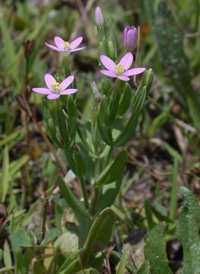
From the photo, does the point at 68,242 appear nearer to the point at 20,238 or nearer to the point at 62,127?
the point at 20,238

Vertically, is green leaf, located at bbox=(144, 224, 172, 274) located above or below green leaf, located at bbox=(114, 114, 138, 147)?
A: below

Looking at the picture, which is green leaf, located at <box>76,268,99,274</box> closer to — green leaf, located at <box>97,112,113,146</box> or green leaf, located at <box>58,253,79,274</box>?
green leaf, located at <box>58,253,79,274</box>


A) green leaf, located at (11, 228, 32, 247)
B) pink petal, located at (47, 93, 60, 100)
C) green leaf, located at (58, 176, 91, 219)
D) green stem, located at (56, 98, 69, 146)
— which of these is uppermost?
pink petal, located at (47, 93, 60, 100)

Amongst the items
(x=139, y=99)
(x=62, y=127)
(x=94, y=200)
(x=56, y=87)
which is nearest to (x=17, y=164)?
(x=94, y=200)

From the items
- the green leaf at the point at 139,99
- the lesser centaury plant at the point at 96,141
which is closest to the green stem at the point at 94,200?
the lesser centaury plant at the point at 96,141

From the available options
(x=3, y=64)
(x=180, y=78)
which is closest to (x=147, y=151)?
(x=180, y=78)

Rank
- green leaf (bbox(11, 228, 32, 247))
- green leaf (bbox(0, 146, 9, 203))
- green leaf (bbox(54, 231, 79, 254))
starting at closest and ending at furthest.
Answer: green leaf (bbox(11, 228, 32, 247))
green leaf (bbox(54, 231, 79, 254))
green leaf (bbox(0, 146, 9, 203))

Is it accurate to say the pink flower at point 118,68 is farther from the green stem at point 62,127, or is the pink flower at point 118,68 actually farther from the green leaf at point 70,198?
the green leaf at point 70,198

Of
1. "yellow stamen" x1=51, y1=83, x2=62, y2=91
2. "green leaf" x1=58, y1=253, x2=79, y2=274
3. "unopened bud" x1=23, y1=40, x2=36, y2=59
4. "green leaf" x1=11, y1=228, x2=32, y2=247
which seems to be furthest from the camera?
"unopened bud" x1=23, y1=40, x2=36, y2=59

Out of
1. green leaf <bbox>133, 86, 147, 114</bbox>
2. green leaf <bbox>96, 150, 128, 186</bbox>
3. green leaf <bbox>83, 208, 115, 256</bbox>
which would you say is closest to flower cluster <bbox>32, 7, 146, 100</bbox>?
green leaf <bbox>133, 86, 147, 114</bbox>
